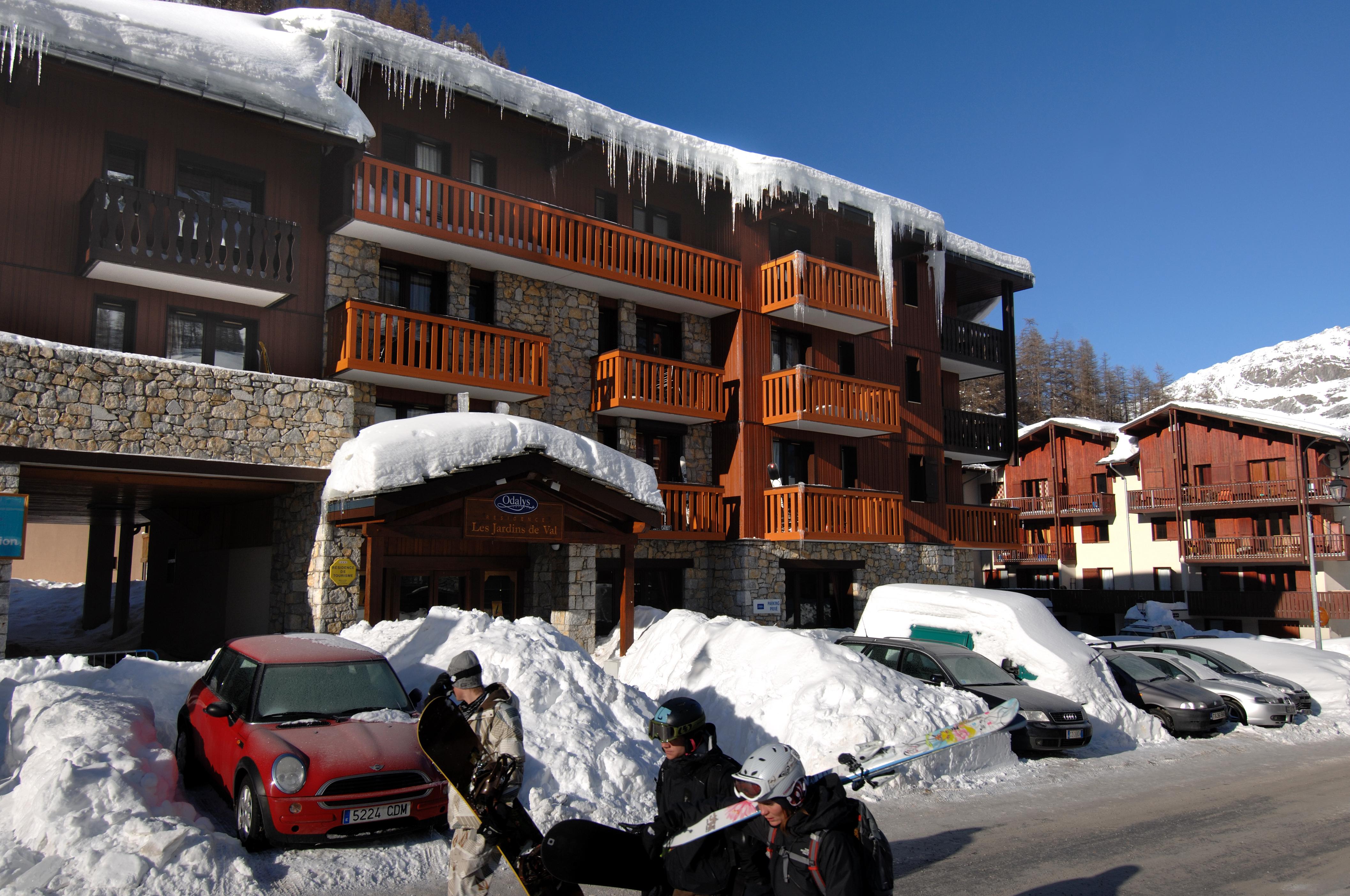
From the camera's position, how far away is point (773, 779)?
380 centimetres

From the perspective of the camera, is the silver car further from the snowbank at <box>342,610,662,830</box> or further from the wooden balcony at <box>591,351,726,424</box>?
the snowbank at <box>342,610,662,830</box>

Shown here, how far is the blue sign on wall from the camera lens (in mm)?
11945

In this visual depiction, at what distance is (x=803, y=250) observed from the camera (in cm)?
2331

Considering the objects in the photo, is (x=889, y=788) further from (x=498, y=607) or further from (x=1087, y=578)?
(x=1087, y=578)

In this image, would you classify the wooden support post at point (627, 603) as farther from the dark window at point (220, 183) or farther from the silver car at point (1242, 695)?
the silver car at point (1242, 695)

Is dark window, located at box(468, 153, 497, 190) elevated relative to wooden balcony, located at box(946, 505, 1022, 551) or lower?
elevated

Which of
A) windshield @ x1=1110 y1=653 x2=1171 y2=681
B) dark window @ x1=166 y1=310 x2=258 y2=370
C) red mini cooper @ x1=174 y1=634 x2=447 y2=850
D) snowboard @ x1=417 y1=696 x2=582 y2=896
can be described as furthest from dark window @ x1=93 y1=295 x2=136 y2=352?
windshield @ x1=1110 y1=653 x2=1171 y2=681

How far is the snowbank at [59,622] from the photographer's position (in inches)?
856

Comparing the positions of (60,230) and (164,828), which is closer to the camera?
(164,828)

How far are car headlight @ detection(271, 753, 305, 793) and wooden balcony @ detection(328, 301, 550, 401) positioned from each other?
9.05 meters

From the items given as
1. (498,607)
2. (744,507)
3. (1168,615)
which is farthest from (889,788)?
(1168,615)

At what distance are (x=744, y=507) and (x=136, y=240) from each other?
12424 mm

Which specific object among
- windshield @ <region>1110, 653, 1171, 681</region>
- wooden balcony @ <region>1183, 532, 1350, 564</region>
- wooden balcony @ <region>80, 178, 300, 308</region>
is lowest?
windshield @ <region>1110, 653, 1171, 681</region>

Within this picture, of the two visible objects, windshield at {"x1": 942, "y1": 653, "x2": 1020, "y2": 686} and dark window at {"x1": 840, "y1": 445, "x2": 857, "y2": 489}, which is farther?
dark window at {"x1": 840, "y1": 445, "x2": 857, "y2": 489}
